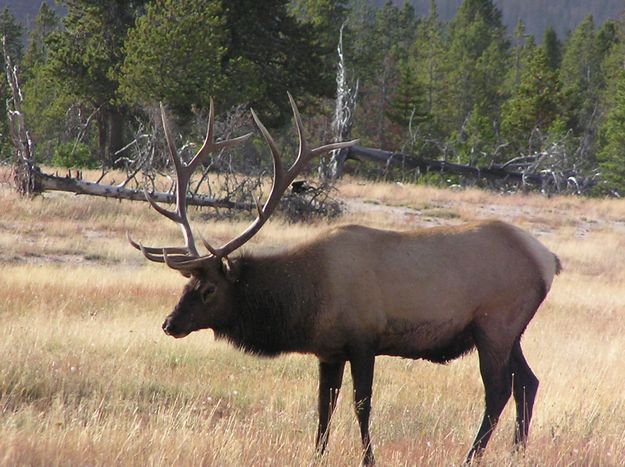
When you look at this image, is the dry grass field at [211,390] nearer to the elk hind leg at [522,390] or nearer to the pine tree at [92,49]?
the elk hind leg at [522,390]

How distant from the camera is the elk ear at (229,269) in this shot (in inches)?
209

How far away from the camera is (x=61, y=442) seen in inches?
162

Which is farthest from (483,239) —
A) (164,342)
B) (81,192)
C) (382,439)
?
(81,192)

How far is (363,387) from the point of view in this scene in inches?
203

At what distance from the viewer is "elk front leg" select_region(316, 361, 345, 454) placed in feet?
17.8

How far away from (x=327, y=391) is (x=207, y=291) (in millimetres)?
967

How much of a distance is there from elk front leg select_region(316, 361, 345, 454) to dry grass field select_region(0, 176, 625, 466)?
12cm

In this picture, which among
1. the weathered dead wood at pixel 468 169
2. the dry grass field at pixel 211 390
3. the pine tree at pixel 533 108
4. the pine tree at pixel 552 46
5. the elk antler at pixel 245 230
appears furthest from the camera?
the pine tree at pixel 552 46

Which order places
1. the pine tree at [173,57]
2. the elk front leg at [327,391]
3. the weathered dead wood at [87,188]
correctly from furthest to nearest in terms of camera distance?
the pine tree at [173,57]
the weathered dead wood at [87,188]
the elk front leg at [327,391]

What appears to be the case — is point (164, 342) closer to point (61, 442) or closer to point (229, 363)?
point (229, 363)

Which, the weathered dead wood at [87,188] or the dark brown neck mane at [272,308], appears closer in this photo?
the dark brown neck mane at [272,308]

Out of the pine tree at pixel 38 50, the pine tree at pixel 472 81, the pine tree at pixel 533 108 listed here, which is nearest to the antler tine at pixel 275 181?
the pine tree at pixel 38 50

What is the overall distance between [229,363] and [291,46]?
23.3 m

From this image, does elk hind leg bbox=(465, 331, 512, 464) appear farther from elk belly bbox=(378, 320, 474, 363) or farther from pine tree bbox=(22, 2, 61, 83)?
pine tree bbox=(22, 2, 61, 83)
